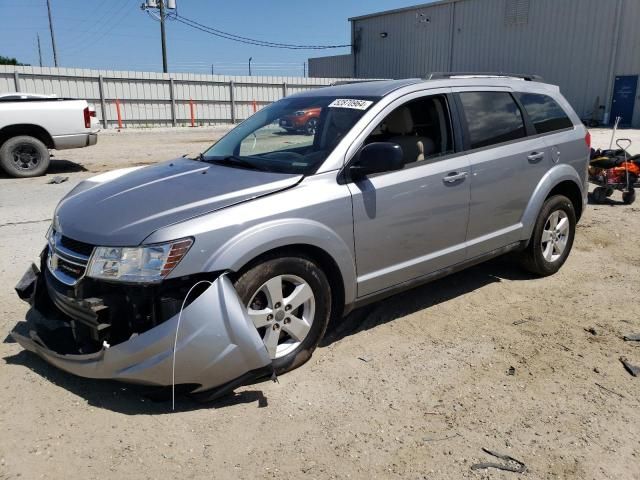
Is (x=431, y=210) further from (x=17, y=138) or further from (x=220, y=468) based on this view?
(x=17, y=138)

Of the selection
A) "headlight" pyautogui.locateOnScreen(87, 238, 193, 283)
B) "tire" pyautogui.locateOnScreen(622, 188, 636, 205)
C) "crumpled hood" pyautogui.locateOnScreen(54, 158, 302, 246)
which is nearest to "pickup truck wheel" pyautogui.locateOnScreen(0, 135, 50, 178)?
"crumpled hood" pyautogui.locateOnScreen(54, 158, 302, 246)

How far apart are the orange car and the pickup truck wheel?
8.48 meters

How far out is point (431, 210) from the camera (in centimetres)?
402

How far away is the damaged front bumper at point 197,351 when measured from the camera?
2848 mm

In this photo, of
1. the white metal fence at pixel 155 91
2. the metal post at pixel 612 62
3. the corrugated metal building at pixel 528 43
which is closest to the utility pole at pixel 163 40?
the white metal fence at pixel 155 91

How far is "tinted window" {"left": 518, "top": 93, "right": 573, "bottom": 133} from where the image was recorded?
4.95 meters

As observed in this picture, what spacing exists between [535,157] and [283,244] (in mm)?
2701

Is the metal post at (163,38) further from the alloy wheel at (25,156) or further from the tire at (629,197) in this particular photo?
the tire at (629,197)

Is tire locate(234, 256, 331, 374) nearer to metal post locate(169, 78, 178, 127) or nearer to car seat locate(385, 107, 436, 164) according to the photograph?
car seat locate(385, 107, 436, 164)

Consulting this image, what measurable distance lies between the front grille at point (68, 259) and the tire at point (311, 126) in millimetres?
1770

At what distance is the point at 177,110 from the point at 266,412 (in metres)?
26.5

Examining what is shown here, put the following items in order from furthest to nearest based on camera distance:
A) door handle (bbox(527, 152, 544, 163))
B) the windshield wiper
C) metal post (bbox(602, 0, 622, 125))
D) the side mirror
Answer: metal post (bbox(602, 0, 622, 125)) → door handle (bbox(527, 152, 544, 163)) → the windshield wiper → the side mirror

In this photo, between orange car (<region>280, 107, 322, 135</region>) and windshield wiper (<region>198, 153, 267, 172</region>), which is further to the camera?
orange car (<region>280, 107, 322, 135</region>)

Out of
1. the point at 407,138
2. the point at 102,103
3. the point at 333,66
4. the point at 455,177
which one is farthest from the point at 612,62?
the point at 407,138
